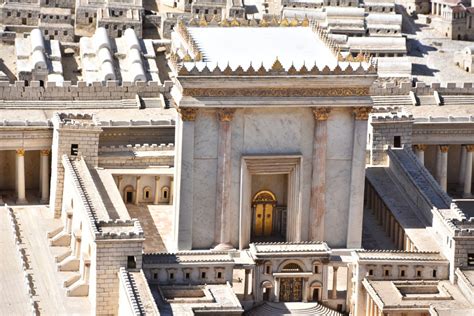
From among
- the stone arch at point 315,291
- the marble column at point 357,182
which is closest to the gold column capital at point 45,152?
the marble column at point 357,182

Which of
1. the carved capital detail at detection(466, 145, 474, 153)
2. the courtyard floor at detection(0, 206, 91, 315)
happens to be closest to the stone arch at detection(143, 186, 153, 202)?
the courtyard floor at detection(0, 206, 91, 315)

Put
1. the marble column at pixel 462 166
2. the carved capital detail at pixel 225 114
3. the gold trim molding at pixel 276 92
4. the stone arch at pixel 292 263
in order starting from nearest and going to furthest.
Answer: the stone arch at pixel 292 263 < the gold trim molding at pixel 276 92 < the carved capital detail at pixel 225 114 < the marble column at pixel 462 166

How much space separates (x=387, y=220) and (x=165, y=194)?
1799 cm

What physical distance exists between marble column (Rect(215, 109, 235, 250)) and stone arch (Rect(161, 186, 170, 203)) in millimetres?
14996

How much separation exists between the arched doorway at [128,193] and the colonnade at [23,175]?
32.2ft

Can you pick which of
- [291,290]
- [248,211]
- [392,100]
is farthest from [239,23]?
[392,100]

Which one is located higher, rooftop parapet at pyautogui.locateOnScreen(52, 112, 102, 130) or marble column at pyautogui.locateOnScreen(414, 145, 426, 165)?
rooftop parapet at pyautogui.locateOnScreen(52, 112, 102, 130)

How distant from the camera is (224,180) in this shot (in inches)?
4993

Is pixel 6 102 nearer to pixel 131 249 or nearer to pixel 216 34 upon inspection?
pixel 216 34

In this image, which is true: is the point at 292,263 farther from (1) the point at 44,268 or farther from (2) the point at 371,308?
(1) the point at 44,268

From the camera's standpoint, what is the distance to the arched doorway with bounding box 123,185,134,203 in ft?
466

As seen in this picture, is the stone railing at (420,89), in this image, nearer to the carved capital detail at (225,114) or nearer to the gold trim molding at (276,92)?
the gold trim molding at (276,92)

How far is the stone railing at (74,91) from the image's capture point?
160000 millimetres

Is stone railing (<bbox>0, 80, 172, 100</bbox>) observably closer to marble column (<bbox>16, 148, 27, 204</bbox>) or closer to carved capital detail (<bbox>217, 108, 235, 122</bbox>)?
marble column (<bbox>16, 148, 27, 204</bbox>)
